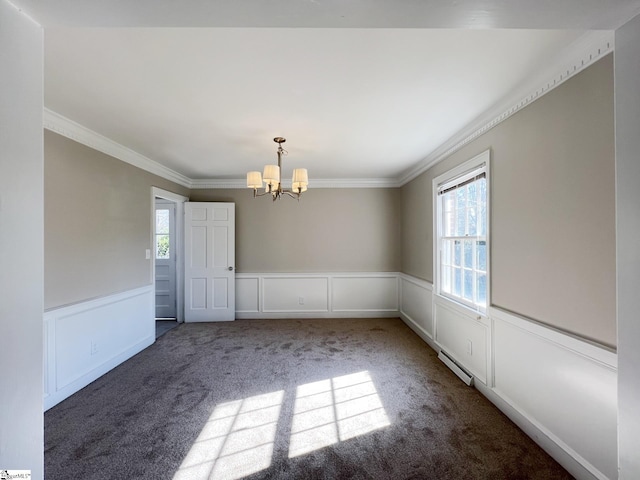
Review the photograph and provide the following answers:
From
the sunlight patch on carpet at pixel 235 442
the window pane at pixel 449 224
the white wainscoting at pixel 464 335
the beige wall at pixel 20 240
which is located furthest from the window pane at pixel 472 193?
the beige wall at pixel 20 240

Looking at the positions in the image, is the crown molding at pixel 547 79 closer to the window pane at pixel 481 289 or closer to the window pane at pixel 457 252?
the window pane at pixel 457 252

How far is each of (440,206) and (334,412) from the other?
2.58m

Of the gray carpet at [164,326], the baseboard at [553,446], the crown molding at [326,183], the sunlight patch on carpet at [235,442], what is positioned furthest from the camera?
the crown molding at [326,183]

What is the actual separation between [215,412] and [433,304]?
2696mm

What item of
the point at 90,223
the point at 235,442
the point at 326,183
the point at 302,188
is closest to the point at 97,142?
the point at 90,223

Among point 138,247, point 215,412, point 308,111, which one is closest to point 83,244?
point 138,247

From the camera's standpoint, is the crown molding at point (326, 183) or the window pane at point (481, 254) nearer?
the window pane at point (481, 254)

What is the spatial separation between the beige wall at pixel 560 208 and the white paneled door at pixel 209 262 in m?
3.88

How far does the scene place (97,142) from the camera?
9.37 ft

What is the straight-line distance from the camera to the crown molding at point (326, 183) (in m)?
4.92

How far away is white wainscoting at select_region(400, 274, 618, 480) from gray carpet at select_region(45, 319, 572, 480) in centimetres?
13

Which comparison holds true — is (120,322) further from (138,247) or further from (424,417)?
(424,417)

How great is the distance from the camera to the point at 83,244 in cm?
272

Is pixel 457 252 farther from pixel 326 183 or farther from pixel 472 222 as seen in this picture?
pixel 326 183
